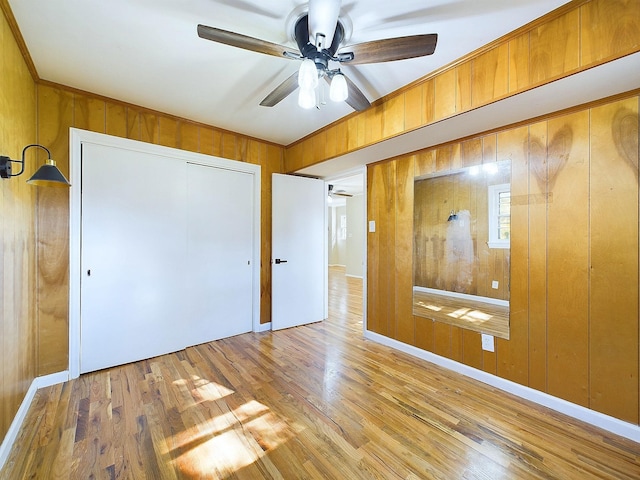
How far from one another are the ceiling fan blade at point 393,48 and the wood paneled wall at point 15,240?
1.95 metres

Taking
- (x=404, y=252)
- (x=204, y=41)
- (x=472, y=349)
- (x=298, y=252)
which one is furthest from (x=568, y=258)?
(x=204, y=41)

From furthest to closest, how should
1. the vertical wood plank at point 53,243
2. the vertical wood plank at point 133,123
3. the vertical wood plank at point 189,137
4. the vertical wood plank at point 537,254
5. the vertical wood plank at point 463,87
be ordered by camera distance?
1. the vertical wood plank at point 189,137
2. the vertical wood plank at point 133,123
3. the vertical wood plank at point 53,243
4. the vertical wood plank at point 537,254
5. the vertical wood plank at point 463,87

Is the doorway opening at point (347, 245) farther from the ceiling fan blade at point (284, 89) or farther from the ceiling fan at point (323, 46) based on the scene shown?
the ceiling fan at point (323, 46)

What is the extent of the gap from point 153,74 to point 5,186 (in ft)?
4.03

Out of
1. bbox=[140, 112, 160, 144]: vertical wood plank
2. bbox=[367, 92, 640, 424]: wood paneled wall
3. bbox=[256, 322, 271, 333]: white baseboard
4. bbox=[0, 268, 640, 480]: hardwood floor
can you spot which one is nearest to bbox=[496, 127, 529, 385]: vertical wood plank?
bbox=[367, 92, 640, 424]: wood paneled wall

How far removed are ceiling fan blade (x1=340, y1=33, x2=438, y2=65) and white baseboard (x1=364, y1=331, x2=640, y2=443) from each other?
2.43 metres

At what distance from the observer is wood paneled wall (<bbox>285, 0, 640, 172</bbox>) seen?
4.35 feet

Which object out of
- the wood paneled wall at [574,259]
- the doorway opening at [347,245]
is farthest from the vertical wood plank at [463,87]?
the doorway opening at [347,245]

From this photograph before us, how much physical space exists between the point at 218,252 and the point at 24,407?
188 centimetres

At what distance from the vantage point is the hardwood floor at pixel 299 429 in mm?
1445

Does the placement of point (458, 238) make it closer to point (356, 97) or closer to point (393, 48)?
point (356, 97)

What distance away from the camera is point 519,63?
1604 mm

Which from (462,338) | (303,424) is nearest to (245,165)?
(303,424)

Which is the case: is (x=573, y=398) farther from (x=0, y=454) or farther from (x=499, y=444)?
(x=0, y=454)
